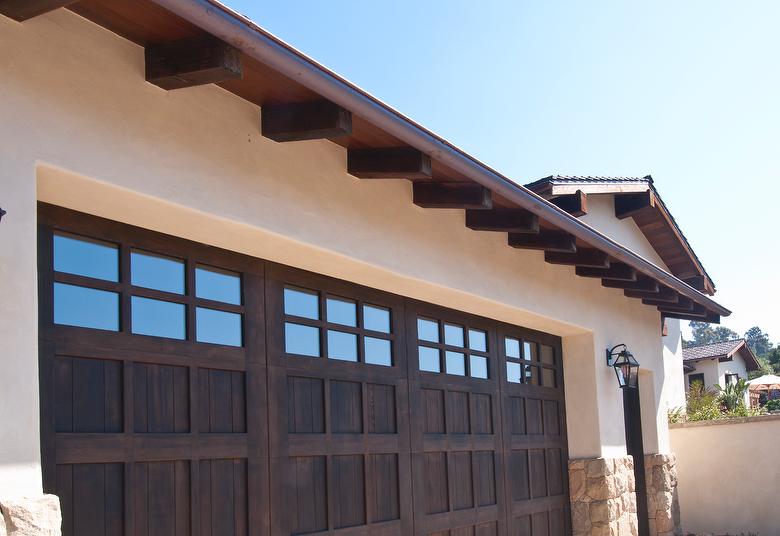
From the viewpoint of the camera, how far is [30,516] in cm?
373

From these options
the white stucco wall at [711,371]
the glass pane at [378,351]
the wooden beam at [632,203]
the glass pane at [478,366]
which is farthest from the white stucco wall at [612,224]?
the white stucco wall at [711,371]

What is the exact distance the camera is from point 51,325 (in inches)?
178

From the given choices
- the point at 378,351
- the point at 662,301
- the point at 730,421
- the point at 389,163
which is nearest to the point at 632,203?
the point at 662,301

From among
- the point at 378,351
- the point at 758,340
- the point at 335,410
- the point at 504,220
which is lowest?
the point at 335,410

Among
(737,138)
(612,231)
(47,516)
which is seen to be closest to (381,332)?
(47,516)

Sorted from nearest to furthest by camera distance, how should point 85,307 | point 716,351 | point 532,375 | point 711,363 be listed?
point 85,307
point 532,375
point 716,351
point 711,363

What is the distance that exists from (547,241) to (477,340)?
1.16 meters

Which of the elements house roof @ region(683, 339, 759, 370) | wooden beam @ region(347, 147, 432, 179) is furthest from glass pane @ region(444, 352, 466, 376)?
house roof @ region(683, 339, 759, 370)

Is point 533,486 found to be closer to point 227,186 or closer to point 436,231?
point 436,231

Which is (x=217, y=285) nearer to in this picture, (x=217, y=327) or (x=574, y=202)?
(x=217, y=327)

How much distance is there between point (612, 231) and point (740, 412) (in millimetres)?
4300

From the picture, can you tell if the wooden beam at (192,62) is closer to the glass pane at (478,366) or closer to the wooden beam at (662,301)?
the glass pane at (478,366)

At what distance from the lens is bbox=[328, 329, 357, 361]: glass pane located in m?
6.54

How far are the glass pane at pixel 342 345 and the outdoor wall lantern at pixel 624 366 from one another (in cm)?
438
